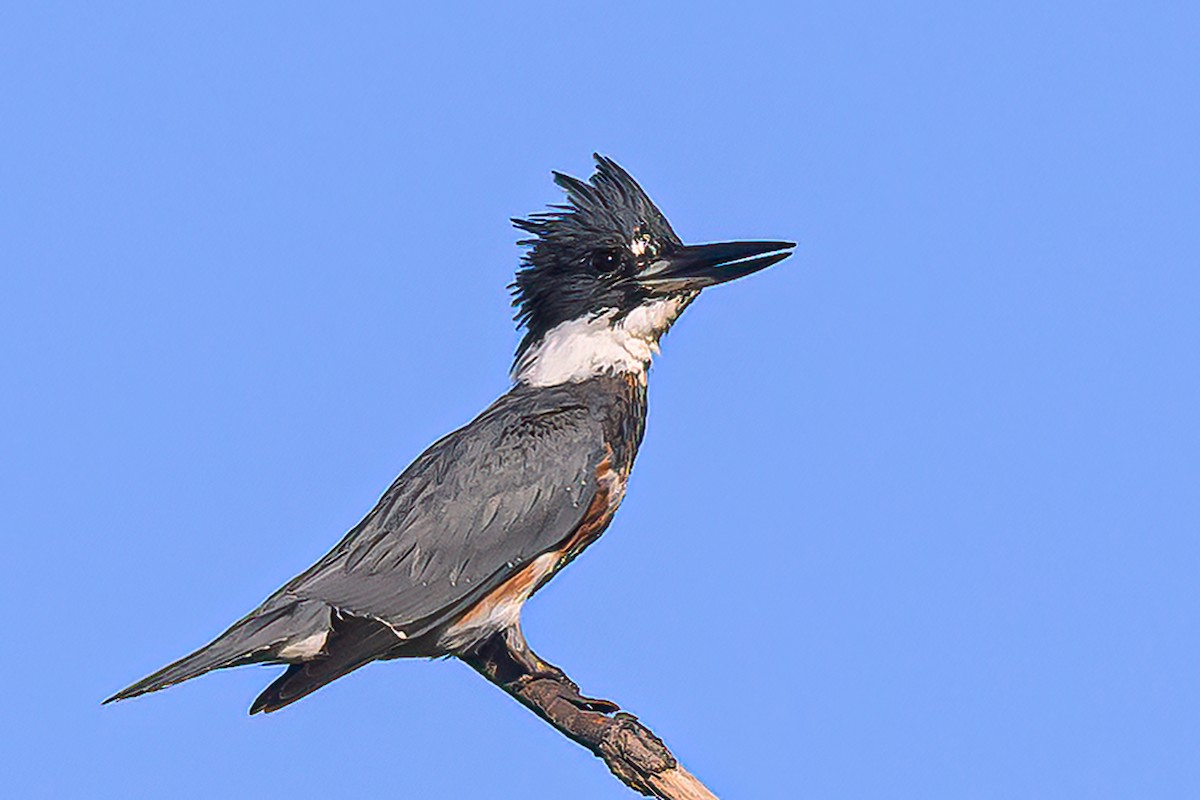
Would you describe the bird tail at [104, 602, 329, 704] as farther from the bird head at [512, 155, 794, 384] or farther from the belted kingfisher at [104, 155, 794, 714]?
the bird head at [512, 155, 794, 384]

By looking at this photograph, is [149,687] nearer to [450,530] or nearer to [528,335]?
[450,530]

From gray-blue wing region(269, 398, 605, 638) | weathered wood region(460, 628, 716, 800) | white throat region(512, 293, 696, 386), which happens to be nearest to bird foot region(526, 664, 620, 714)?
weathered wood region(460, 628, 716, 800)

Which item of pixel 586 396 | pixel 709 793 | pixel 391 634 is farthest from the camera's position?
pixel 586 396

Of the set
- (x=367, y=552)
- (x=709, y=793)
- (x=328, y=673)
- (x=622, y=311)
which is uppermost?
(x=622, y=311)

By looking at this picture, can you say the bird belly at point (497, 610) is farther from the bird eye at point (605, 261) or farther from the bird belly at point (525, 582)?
the bird eye at point (605, 261)

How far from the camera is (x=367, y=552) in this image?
17.0 ft

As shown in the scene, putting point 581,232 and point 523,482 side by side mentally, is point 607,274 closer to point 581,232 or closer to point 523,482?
point 581,232

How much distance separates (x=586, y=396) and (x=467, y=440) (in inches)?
15.1

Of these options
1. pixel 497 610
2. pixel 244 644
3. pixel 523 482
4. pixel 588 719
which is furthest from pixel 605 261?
pixel 244 644

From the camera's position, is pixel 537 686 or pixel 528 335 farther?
pixel 528 335

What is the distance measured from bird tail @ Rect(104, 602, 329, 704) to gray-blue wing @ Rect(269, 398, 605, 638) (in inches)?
3.3

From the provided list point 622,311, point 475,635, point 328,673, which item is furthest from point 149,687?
point 622,311

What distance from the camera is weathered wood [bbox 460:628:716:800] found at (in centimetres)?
476

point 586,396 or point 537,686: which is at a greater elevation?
point 586,396
